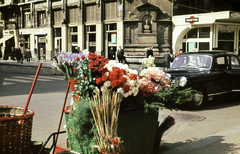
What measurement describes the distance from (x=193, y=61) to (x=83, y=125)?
21.6 feet

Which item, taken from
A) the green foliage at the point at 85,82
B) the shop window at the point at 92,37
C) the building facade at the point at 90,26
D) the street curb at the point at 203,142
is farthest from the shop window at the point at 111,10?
the green foliage at the point at 85,82

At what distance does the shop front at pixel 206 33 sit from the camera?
24.8 m

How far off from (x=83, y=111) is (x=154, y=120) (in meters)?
1.11

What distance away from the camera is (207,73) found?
8750 millimetres

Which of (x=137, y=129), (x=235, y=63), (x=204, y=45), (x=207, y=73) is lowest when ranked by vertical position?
(x=137, y=129)

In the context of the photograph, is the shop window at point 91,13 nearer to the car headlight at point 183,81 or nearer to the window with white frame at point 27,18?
the window with white frame at point 27,18

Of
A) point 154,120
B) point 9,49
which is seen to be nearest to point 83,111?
point 154,120

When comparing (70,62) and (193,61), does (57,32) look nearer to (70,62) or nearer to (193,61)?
(193,61)

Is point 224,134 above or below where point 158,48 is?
below

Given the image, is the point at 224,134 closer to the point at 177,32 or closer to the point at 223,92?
the point at 223,92

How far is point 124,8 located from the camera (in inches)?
1064

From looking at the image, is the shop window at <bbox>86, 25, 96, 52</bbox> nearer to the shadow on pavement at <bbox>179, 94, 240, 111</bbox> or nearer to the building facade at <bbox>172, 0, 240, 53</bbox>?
the building facade at <bbox>172, 0, 240, 53</bbox>

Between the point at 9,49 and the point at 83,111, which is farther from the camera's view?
the point at 9,49

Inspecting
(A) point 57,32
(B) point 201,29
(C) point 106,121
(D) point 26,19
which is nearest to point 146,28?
(B) point 201,29
